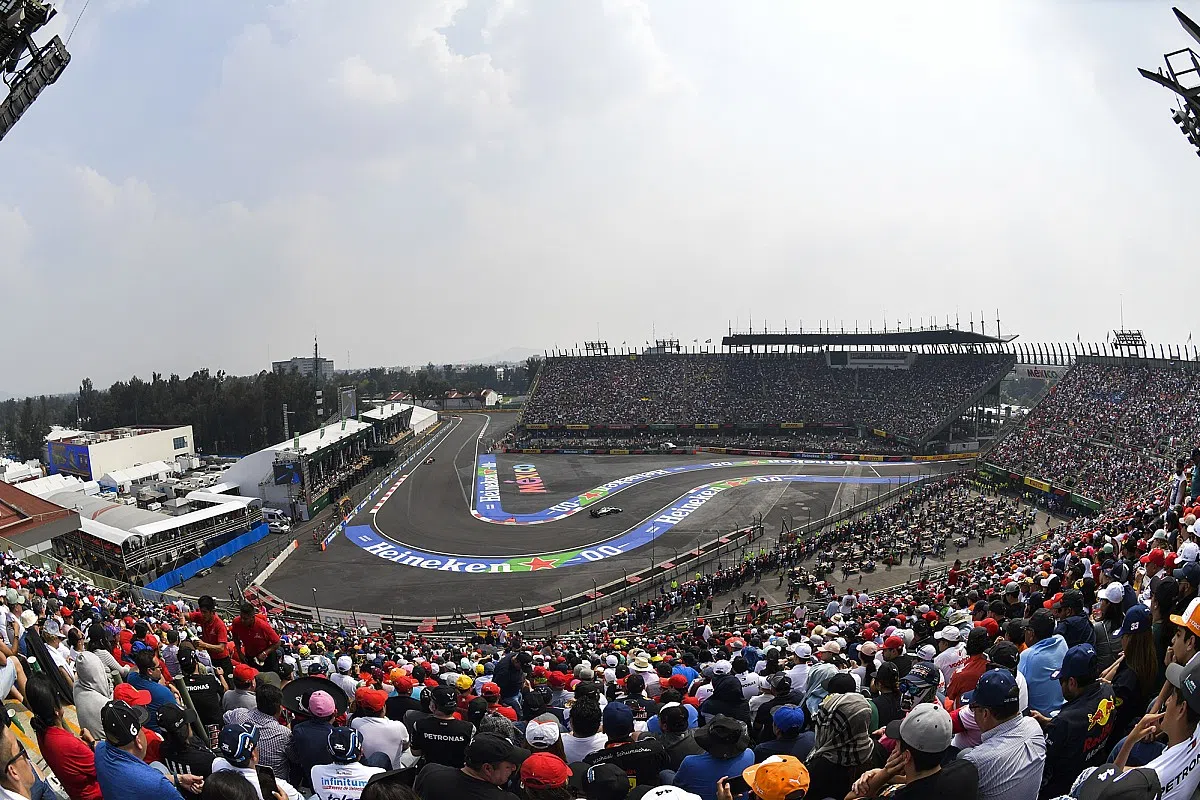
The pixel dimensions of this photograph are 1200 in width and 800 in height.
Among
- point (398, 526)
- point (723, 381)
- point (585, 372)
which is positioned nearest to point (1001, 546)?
point (398, 526)

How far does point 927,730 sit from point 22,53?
19.8 m

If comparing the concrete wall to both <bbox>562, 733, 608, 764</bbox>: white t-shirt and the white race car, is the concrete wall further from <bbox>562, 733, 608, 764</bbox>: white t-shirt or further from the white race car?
<bbox>562, 733, 608, 764</bbox>: white t-shirt

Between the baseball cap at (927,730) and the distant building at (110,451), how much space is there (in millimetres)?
61032

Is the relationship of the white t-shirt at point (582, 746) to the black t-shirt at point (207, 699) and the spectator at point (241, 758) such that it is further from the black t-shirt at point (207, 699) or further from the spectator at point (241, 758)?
the black t-shirt at point (207, 699)

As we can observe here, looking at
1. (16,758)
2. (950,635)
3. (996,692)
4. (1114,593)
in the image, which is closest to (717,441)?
(950,635)

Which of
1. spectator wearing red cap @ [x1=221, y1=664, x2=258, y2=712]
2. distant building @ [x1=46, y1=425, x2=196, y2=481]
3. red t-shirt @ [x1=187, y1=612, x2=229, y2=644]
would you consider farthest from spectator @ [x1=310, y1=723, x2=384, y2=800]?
distant building @ [x1=46, y1=425, x2=196, y2=481]

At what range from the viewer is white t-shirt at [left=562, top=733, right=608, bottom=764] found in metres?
5.36

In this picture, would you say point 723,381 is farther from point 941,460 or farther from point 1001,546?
point 1001,546

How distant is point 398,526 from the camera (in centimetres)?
3578

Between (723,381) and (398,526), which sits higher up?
(723,381)

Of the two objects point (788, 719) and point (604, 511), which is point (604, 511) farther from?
point (788, 719)

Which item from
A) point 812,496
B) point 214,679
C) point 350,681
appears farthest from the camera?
point 812,496

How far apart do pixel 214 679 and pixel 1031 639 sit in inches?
333

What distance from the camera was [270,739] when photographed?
509cm
